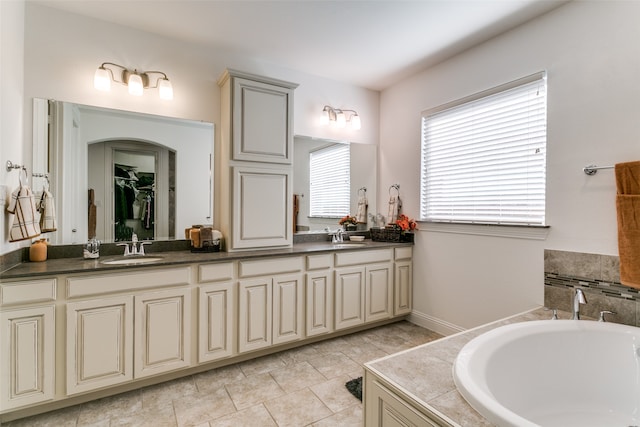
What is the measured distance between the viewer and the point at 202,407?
1901mm

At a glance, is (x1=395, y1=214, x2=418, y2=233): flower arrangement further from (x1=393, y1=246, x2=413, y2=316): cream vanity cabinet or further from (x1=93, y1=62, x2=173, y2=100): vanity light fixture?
(x1=93, y1=62, x2=173, y2=100): vanity light fixture

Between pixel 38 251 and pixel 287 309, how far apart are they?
1.79m

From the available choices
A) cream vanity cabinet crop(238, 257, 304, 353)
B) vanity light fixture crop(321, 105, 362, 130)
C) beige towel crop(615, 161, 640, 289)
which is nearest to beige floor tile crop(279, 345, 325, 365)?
cream vanity cabinet crop(238, 257, 304, 353)

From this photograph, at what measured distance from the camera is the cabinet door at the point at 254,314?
93.3 inches

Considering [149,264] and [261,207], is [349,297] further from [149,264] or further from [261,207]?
[149,264]

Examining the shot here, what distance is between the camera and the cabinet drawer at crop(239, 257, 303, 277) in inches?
94.3

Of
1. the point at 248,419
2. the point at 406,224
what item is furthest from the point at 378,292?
the point at 248,419

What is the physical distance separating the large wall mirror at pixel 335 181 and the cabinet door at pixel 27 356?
2065 millimetres

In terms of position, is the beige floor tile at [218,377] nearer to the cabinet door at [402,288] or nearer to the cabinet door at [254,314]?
the cabinet door at [254,314]

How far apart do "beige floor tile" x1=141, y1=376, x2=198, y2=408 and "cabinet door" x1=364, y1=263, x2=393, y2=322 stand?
1626mm

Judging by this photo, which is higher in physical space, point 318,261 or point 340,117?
point 340,117

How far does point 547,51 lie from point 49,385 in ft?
12.8

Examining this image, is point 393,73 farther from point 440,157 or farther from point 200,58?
point 200,58

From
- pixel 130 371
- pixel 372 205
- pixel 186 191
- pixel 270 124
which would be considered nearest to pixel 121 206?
pixel 186 191
